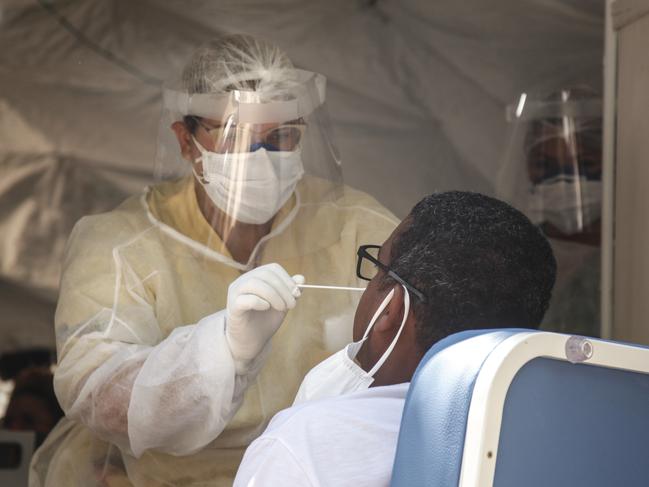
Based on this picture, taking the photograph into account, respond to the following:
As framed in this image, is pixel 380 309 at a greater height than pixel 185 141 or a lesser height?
lesser

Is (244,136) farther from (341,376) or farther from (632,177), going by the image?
(632,177)

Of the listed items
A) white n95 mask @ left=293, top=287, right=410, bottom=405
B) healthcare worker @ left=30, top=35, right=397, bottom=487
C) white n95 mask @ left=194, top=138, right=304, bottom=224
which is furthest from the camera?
white n95 mask @ left=194, top=138, right=304, bottom=224

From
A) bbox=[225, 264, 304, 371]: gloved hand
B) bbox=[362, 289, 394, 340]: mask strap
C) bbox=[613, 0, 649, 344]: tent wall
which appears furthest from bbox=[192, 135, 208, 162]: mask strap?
bbox=[613, 0, 649, 344]: tent wall

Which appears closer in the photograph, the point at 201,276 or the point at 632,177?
the point at 201,276

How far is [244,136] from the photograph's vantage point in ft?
6.79

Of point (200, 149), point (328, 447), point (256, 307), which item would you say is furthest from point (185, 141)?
point (328, 447)

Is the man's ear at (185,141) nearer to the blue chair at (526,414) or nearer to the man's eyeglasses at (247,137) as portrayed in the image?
the man's eyeglasses at (247,137)

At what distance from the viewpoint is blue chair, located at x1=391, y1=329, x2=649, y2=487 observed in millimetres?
1114

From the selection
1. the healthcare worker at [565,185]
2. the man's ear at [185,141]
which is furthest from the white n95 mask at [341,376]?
the healthcare worker at [565,185]

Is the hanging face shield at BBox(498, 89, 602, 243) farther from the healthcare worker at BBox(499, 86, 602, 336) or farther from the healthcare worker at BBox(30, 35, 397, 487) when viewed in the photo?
the healthcare worker at BBox(30, 35, 397, 487)

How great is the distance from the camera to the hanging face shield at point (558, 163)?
280 cm

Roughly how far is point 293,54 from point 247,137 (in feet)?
1.81

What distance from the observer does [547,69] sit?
2893 mm

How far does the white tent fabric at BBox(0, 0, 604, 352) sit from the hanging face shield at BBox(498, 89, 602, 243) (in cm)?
5
